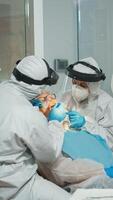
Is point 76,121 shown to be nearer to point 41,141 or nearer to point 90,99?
point 90,99

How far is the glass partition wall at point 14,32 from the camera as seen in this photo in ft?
9.88

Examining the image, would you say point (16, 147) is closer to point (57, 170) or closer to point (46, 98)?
point (57, 170)

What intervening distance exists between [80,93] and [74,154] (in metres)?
0.65

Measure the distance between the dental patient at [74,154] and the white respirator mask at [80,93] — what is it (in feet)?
0.75

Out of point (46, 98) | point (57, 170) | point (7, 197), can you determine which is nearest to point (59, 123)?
point (46, 98)

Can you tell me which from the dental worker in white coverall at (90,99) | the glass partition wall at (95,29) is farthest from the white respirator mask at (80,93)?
the glass partition wall at (95,29)

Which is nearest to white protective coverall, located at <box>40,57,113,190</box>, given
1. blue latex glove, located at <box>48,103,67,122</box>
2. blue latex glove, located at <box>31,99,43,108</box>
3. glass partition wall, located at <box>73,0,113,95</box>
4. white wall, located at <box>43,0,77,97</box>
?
blue latex glove, located at <box>48,103,67,122</box>

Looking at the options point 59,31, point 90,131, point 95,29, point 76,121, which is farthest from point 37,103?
point 95,29

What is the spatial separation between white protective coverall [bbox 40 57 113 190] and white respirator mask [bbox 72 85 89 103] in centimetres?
5

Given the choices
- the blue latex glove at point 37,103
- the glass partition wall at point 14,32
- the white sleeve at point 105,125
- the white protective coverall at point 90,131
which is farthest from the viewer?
the glass partition wall at point 14,32

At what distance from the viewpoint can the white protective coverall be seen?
2.00 m

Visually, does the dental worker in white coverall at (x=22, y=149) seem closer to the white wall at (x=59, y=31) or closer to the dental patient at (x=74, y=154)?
the dental patient at (x=74, y=154)

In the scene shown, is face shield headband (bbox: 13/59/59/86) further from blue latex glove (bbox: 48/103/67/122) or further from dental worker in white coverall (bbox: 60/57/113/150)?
dental worker in white coverall (bbox: 60/57/113/150)

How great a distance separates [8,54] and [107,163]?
137cm
